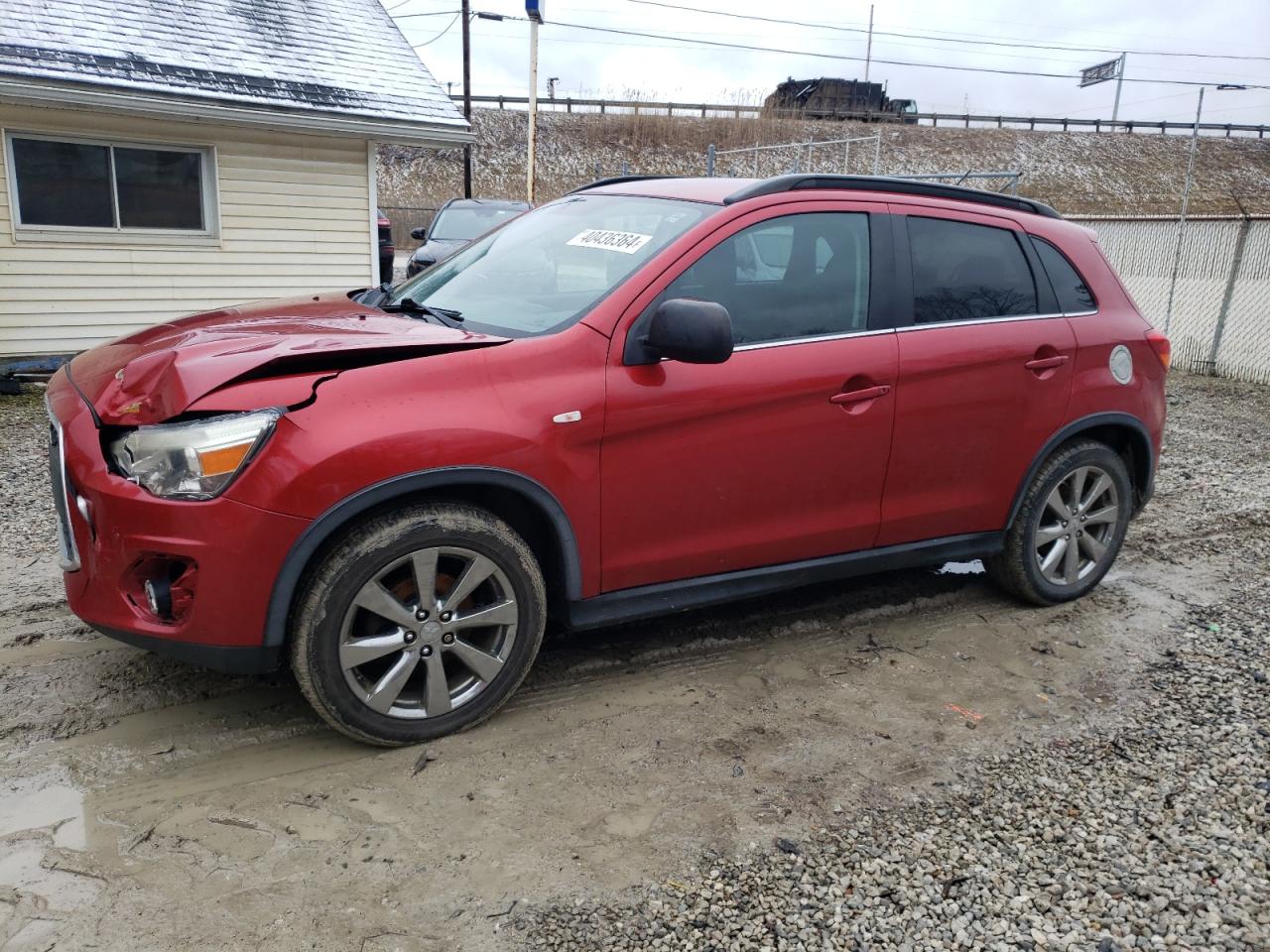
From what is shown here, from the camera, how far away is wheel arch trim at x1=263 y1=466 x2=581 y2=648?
2.93m

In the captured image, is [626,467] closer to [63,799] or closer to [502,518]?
[502,518]

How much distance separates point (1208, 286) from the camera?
1249 centimetres

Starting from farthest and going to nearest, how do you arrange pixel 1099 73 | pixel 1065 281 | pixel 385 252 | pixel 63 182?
pixel 1099 73 < pixel 385 252 < pixel 63 182 < pixel 1065 281

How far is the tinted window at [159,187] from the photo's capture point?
10352 millimetres

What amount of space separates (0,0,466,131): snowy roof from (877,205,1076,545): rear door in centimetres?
881

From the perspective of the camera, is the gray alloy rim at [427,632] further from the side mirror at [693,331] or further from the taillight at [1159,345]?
the taillight at [1159,345]

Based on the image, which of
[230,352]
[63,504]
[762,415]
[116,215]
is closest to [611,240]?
[762,415]

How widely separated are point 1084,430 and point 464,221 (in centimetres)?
1210

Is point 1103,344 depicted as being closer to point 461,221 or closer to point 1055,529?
point 1055,529

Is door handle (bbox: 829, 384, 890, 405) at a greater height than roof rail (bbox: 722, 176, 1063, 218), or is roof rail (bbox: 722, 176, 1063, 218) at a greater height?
roof rail (bbox: 722, 176, 1063, 218)

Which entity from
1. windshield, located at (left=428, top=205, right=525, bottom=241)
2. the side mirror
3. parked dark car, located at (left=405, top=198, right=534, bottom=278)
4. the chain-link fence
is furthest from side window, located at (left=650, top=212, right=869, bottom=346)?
windshield, located at (left=428, top=205, right=525, bottom=241)

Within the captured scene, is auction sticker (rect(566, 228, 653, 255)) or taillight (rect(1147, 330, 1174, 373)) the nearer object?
auction sticker (rect(566, 228, 653, 255))

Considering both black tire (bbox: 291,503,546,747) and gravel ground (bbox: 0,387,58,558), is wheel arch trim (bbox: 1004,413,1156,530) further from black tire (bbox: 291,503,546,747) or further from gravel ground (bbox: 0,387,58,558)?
gravel ground (bbox: 0,387,58,558)

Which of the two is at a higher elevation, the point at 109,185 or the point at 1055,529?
the point at 109,185
